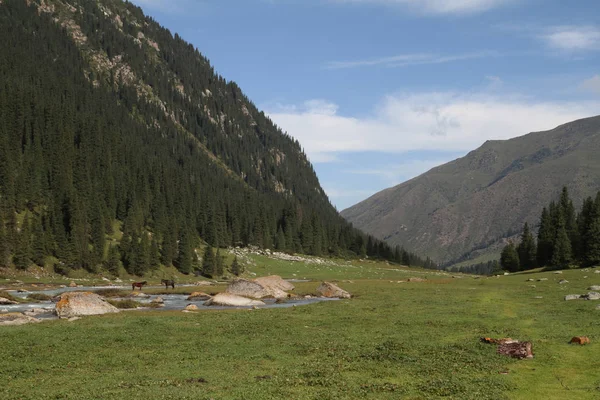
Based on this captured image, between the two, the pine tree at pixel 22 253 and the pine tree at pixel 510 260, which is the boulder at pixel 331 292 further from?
the pine tree at pixel 510 260

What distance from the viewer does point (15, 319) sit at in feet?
144

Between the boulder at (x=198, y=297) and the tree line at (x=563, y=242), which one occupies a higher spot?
the tree line at (x=563, y=242)

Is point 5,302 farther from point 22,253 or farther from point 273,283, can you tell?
point 22,253

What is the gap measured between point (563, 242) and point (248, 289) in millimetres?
77807

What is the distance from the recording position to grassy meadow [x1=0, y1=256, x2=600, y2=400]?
23.3 metres

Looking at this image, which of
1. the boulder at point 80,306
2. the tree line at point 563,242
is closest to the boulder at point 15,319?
the boulder at point 80,306

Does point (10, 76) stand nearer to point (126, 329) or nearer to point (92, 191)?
point (92, 191)

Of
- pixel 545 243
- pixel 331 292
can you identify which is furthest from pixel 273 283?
pixel 545 243

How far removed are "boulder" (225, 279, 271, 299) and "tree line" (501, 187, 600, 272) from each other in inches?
2850

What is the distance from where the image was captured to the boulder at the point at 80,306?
160 feet

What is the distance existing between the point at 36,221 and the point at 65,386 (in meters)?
94.8

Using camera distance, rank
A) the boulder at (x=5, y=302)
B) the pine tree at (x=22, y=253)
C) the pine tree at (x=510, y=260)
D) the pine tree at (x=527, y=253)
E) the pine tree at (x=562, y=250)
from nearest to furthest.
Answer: the boulder at (x=5, y=302) < the pine tree at (x=22, y=253) < the pine tree at (x=562, y=250) < the pine tree at (x=527, y=253) < the pine tree at (x=510, y=260)

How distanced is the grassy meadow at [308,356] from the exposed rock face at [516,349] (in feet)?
2.24

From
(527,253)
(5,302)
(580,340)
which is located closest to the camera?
(580,340)
